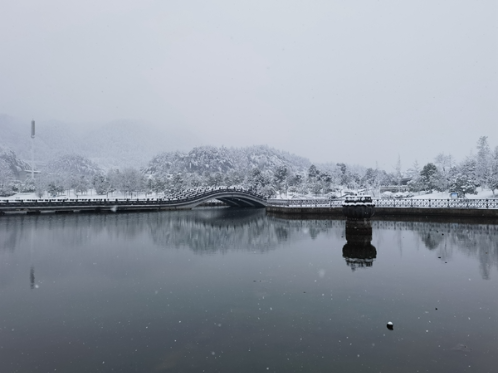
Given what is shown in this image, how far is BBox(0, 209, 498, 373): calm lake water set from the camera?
854 cm

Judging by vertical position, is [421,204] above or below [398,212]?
above

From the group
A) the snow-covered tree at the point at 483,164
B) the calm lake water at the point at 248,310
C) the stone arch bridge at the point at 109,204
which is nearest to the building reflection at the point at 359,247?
the calm lake water at the point at 248,310

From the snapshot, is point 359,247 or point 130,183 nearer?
point 359,247

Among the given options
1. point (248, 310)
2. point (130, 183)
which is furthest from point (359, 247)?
point (130, 183)

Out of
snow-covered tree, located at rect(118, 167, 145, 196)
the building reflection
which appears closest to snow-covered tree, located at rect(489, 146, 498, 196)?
the building reflection

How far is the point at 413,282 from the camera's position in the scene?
50.3ft

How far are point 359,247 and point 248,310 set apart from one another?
14.5m

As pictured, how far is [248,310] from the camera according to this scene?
11.8 m

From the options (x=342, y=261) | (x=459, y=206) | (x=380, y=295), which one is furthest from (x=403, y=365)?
(x=459, y=206)

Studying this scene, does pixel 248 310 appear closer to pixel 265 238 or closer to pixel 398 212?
pixel 265 238

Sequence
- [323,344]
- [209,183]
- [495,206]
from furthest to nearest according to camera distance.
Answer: [209,183]
[495,206]
[323,344]

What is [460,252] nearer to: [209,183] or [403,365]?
[403,365]

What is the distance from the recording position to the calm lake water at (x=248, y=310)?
854 cm

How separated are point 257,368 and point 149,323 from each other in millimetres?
4162
